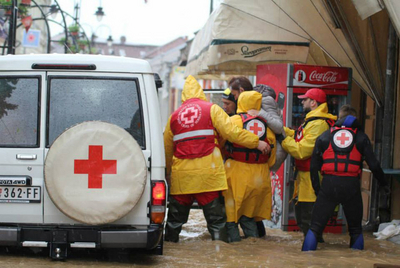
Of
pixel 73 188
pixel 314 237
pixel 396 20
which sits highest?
pixel 396 20

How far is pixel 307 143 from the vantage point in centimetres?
823

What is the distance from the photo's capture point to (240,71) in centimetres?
1528

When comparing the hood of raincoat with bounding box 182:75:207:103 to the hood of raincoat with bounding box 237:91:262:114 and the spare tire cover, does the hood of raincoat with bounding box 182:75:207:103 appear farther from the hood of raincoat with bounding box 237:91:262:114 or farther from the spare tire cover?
the spare tire cover

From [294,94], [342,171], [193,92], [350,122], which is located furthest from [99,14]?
[342,171]

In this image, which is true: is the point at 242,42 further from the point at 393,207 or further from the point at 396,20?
the point at 396,20

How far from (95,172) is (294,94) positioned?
15.4ft

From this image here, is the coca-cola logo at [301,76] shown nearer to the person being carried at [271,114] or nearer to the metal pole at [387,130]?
the metal pole at [387,130]

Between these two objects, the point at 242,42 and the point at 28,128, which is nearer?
the point at 28,128

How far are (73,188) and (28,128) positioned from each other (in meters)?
0.67

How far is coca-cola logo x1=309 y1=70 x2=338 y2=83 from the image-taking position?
31.8 ft

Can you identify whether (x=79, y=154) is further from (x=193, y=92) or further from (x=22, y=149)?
(x=193, y=92)

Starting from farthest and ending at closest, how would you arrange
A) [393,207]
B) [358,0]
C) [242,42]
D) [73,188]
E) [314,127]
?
[242,42] → [393,207] → [314,127] → [358,0] → [73,188]

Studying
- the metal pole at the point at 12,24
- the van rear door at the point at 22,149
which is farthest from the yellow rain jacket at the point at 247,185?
the metal pole at the point at 12,24

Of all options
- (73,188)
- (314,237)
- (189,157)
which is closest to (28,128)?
(73,188)
